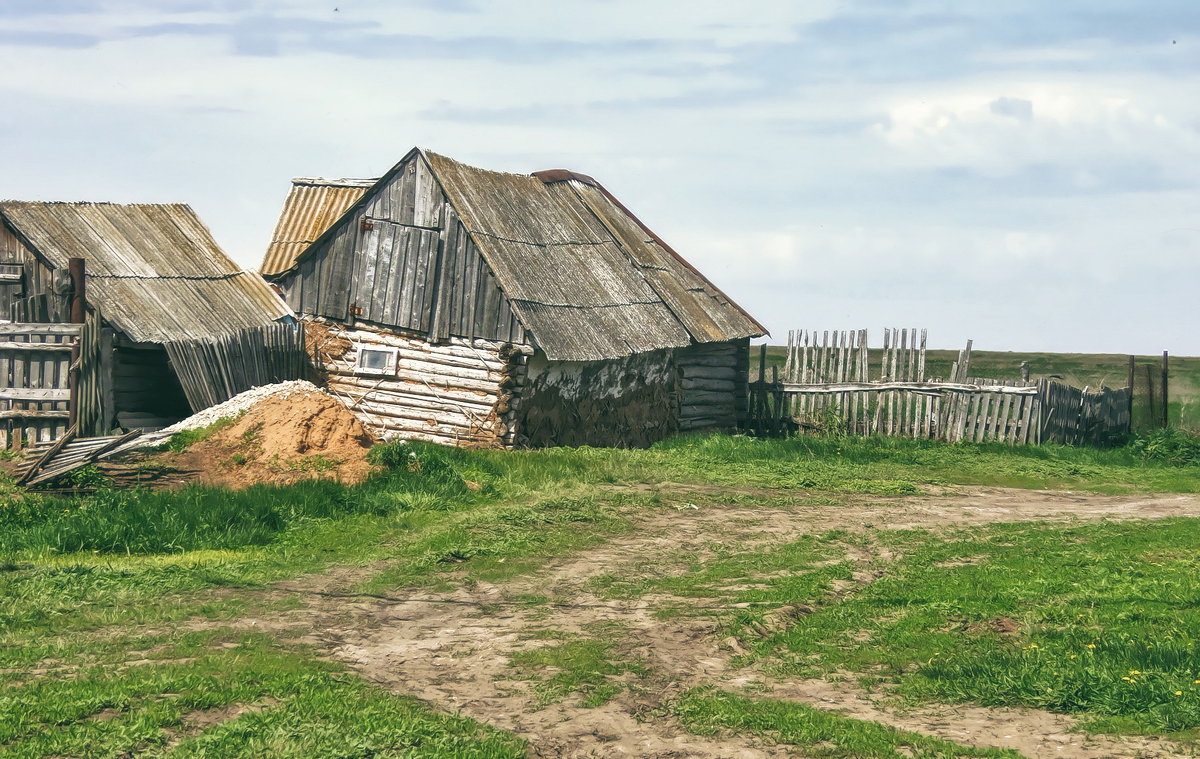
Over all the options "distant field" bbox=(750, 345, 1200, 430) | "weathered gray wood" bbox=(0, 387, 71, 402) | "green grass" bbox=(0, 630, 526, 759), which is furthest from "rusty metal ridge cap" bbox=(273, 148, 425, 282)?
"distant field" bbox=(750, 345, 1200, 430)

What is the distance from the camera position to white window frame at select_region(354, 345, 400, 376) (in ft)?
68.8

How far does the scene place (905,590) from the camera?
1057 cm

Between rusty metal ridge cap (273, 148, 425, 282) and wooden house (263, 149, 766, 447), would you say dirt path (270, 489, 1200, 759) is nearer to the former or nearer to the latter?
wooden house (263, 149, 766, 447)

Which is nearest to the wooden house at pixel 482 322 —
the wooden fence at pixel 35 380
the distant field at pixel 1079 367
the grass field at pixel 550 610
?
the grass field at pixel 550 610

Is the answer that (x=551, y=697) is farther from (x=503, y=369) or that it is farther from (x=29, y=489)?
(x=503, y=369)

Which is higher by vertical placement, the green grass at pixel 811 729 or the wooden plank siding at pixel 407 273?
the wooden plank siding at pixel 407 273

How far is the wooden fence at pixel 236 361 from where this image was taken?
19.2 meters

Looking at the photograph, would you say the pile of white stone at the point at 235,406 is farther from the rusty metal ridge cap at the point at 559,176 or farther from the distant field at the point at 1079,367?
the distant field at the point at 1079,367

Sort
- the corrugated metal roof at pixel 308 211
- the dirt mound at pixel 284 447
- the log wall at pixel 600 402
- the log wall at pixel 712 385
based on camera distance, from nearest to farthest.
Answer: the dirt mound at pixel 284 447
the log wall at pixel 600 402
the log wall at pixel 712 385
the corrugated metal roof at pixel 308 211

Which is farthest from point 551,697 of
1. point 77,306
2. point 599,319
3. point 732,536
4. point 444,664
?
point 599,319

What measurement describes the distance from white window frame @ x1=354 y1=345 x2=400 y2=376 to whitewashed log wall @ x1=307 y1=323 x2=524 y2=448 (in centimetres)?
4

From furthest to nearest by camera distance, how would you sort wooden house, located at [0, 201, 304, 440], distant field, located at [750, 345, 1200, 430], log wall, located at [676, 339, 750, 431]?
distant field, located at [750, 345, 1200, 430] < log wall, located at [676, 339, 750, 431] < wooden house, located at [0, 201, 304, 440]

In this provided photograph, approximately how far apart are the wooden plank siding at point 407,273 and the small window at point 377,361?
422 mm

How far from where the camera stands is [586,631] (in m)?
9.17
